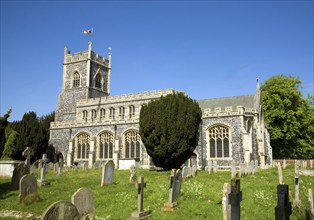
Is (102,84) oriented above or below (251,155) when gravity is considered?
above

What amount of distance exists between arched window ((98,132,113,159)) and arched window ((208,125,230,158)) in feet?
33.6

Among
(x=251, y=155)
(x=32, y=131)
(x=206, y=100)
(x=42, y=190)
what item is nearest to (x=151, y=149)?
(x=251, y=155)

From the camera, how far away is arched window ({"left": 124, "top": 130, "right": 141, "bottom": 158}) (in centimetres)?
2855

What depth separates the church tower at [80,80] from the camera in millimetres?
37781

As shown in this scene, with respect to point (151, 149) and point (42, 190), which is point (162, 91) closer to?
point (151, 149)

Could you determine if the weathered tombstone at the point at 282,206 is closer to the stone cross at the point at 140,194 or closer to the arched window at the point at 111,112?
the stone cross at the point at 140,194

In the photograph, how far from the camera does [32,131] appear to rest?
3238 centimetres

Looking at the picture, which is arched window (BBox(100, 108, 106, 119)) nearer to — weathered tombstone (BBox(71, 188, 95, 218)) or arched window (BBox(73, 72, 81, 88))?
arched window (BBox(73, 72, 81, 88))

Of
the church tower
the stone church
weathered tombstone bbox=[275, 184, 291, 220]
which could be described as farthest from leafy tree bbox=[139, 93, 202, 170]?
the church tower

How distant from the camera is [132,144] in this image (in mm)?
28828

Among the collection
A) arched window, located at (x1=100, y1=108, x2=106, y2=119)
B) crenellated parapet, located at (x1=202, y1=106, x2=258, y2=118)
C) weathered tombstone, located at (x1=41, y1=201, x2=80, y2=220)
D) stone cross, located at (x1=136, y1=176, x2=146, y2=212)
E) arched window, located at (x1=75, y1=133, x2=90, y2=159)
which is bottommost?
stone cross, located at (x1=136, y1=176, x2=146, y2=212)

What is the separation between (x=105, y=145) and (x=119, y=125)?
2.65 metres

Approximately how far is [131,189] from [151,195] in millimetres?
1268

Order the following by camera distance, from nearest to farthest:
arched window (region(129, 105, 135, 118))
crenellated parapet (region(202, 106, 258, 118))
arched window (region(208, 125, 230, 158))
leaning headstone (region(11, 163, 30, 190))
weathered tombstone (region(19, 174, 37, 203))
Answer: weathered tombstone (region(19, 174, 37, 203)) < leaning headstone (region(11, 163, 30, 190)) < crenellated parapet (region(202, 106, 258, 118)) < arched window (region(208, 125, 230, 158)) < arched window (region(129, 105, 135, 118))
